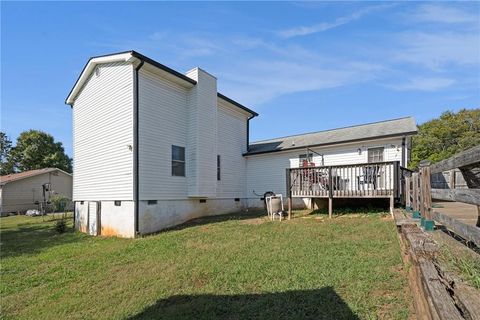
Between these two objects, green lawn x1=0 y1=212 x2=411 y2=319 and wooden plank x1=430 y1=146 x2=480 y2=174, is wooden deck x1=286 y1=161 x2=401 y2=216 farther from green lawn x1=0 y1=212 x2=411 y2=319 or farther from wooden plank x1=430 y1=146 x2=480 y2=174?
wooden plank x1=430 y1=146 x2=480 y2=174

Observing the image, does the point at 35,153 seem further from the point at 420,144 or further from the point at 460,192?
the point at 420,144

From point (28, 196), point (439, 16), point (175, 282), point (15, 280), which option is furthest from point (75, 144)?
point (28, 196)

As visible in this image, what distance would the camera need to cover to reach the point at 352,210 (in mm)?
10883

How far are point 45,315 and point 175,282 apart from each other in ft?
6.70

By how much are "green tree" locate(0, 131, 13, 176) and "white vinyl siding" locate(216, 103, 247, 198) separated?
39.4 metres

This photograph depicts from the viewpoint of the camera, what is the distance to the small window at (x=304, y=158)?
13983mm

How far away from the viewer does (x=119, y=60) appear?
10914 mm

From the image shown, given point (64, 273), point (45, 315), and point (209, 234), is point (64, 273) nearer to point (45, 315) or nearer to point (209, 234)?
point (45, 315)

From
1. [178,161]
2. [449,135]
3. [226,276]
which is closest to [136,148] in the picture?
[178,161]

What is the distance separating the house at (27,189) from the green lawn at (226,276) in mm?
22742

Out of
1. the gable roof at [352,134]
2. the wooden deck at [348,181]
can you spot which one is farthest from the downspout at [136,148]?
the gable roof at [352,134]

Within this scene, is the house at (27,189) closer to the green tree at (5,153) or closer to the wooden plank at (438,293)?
the green tree at (5,153)

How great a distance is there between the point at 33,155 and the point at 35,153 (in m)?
0.35

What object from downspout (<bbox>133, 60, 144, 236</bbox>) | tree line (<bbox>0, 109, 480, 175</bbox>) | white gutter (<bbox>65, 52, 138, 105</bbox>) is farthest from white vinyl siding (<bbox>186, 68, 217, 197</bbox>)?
tree line (<bbox>0, 109, 480, 175</bbox>)
